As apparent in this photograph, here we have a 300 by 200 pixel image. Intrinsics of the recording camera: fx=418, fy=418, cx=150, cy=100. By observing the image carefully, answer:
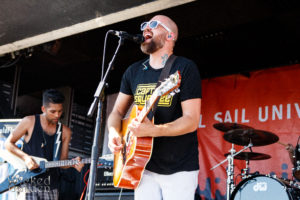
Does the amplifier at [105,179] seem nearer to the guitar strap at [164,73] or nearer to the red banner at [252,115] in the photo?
the red banner at [252,115]

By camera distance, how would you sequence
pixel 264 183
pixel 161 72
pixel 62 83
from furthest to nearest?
pixel 62 83
pixel 264 183
pixel 161 72

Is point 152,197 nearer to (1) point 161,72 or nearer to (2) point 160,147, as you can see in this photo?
(2) point 160,147

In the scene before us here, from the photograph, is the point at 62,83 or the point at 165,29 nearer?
the point at 165,29

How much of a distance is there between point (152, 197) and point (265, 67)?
501cm

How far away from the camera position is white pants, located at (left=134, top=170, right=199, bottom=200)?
2.60m

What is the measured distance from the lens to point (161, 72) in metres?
2.87

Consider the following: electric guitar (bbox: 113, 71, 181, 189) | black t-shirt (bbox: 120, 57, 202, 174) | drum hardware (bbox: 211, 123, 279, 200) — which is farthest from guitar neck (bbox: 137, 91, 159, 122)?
drum hardware (bbox: 211, 123, 279, 200)

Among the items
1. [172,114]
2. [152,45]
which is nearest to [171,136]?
[172,114]

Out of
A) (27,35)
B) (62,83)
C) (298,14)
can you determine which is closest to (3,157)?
(27,35)

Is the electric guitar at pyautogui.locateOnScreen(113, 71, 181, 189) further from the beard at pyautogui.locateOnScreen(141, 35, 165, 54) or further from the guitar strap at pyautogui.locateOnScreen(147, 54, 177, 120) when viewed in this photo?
the beard at pyautogui.locateOnScreen(141, 35, 165, 54)

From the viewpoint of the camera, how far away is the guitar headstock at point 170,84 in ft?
8.37

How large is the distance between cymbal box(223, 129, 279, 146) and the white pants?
2.81m

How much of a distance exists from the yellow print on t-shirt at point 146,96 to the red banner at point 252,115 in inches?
143

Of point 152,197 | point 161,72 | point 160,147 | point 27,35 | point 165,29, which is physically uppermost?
point 27,35
